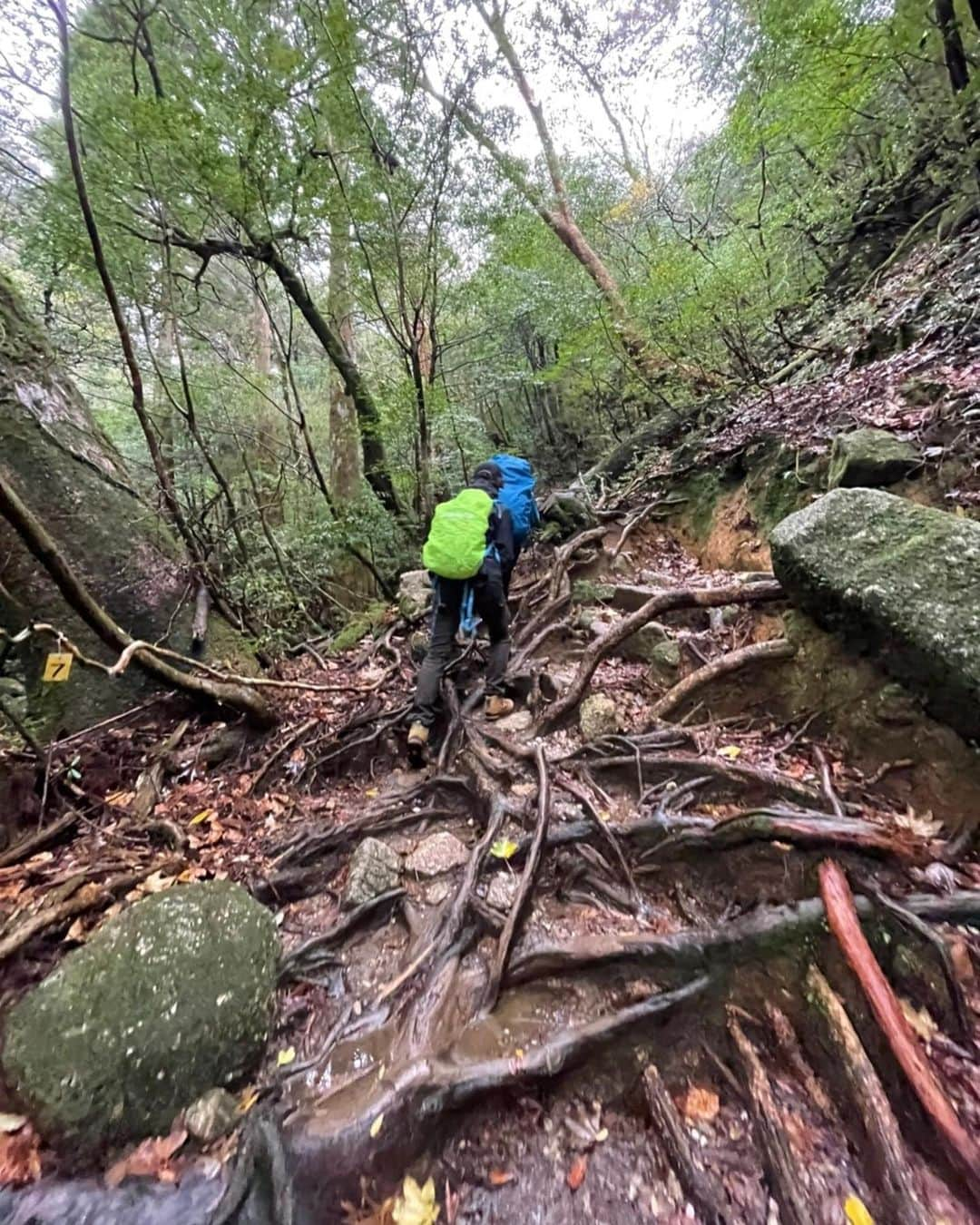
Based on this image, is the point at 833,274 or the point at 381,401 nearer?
the point at 833,274

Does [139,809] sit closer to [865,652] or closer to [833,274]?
[865,652]

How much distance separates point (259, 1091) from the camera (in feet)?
7.27

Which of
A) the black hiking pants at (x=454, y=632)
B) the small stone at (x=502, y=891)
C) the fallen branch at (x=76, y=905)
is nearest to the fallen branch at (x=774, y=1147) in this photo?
the small stone at (x=502, y=891)

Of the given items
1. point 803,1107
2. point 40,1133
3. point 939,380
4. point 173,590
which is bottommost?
point 803,1107

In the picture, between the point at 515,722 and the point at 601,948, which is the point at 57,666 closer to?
the point at 515,722

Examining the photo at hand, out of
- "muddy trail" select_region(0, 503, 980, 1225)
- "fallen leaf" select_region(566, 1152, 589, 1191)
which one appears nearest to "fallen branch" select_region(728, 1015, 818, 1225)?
"muddy trail" select_region(0, 503, 980, 1225)

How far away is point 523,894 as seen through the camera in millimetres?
2791

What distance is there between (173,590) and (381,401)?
581cm

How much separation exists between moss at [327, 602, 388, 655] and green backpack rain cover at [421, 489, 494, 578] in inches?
132

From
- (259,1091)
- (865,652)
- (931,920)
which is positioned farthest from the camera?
(865,652)

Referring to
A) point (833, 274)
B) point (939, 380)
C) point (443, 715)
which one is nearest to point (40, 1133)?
point (443, 715)

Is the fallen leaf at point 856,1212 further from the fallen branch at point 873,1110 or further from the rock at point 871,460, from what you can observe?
the rock at point 871,460

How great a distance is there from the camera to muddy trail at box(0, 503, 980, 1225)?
1779mm

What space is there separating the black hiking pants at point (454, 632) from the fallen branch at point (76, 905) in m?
2.19
